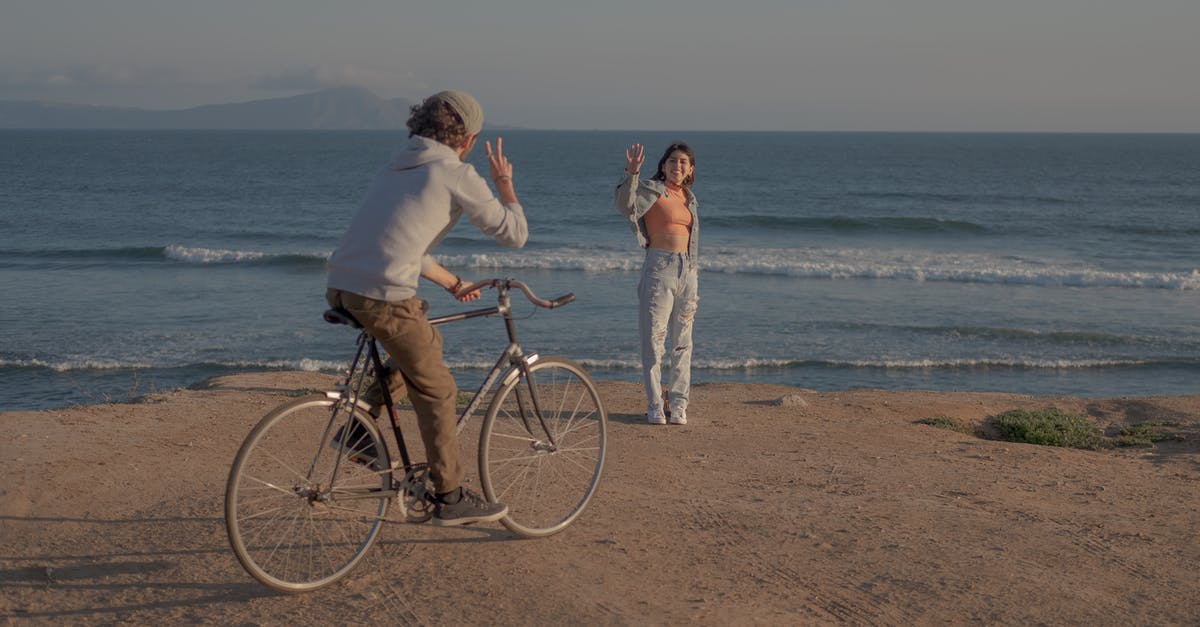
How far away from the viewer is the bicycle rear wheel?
403cm

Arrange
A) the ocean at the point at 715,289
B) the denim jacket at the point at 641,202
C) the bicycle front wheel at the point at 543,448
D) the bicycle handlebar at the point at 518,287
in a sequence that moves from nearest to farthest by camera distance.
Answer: the bicycle handlebar at the point at 518,287 < the bicycle front wheel at the point at 543,448 < the denim jacket at the point at 641,202 < the ocean at the point at 715,289

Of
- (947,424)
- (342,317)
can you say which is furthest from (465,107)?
(947,424)

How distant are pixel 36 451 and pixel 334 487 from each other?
3.14 m

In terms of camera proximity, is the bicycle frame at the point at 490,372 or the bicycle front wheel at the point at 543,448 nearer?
the bicycle frame at the point at 490,372

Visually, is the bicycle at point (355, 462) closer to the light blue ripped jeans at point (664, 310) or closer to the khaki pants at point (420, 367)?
the khaki pants at point (420, 367)

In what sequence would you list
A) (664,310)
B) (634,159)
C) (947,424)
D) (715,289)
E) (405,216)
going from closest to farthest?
(405,216)
(634,159)
(664,310)
(947,424)
(715,289)

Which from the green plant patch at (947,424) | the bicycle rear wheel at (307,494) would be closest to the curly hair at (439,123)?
the bicycle rear wheel at (307,494)

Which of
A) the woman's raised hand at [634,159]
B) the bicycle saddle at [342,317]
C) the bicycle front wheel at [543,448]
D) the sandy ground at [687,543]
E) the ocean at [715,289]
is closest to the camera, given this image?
the bicycle saddle at [342,317]

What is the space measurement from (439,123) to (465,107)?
0.40ft

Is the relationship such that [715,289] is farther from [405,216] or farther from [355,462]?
[405,216]

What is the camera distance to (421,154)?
3938 mm

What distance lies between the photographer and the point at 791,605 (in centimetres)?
420

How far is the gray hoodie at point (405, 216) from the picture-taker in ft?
12.8

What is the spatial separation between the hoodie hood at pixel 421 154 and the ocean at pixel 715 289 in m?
8.98
